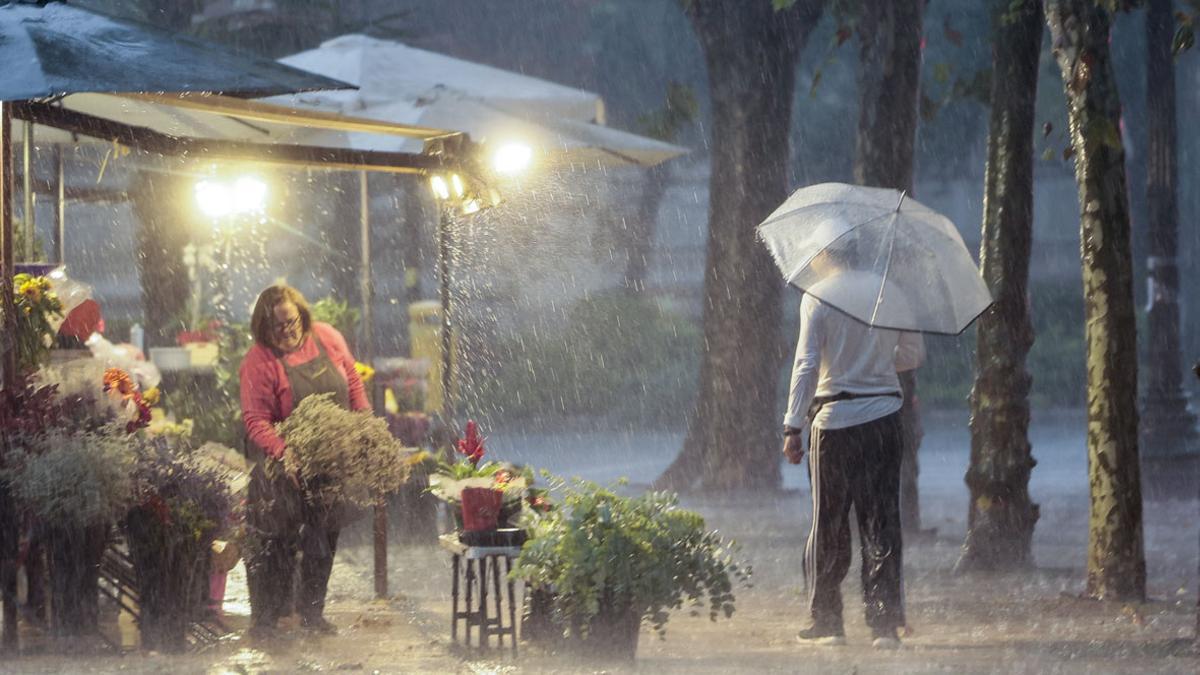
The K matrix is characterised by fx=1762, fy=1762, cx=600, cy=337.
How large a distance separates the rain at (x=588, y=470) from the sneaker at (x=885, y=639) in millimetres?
27

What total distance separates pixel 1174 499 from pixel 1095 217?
698 centimetres

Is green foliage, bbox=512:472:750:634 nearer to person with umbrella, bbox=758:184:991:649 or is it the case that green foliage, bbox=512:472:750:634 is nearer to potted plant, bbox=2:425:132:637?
person with umbrella, bbox=758:184:991:649

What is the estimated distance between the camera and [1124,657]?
824 cm

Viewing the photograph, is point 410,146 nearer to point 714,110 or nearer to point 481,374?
point 714,110

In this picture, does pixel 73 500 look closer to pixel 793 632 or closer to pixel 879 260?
pixel 793 632

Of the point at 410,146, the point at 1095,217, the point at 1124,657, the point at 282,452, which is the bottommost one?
the point at 1124,657

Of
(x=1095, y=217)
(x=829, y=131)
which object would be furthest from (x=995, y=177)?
(x=829, y=131)

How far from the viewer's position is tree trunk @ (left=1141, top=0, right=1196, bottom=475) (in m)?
18.0

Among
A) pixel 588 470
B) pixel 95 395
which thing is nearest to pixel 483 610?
pixel 95 395

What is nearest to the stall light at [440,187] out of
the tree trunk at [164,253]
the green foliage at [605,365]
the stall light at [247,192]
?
the stall light at [247,192]

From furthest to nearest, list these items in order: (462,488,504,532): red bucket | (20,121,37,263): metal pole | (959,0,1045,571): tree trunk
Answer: (959,0,1045,571): tree trunk, (20,121,37,263): metal pole, (462,488,504,532): red bucket

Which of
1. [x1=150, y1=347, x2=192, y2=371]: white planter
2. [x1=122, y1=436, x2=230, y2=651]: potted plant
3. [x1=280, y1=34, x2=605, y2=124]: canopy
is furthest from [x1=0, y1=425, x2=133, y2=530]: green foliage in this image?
[x1=280, y1=34, x2=605, y2=124]: canopy

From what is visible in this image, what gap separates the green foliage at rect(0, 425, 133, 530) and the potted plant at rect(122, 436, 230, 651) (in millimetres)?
133

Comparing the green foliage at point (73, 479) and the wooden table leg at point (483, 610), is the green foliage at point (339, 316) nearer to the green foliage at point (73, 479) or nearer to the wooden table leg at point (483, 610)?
the green foliage at point (73, 479)
